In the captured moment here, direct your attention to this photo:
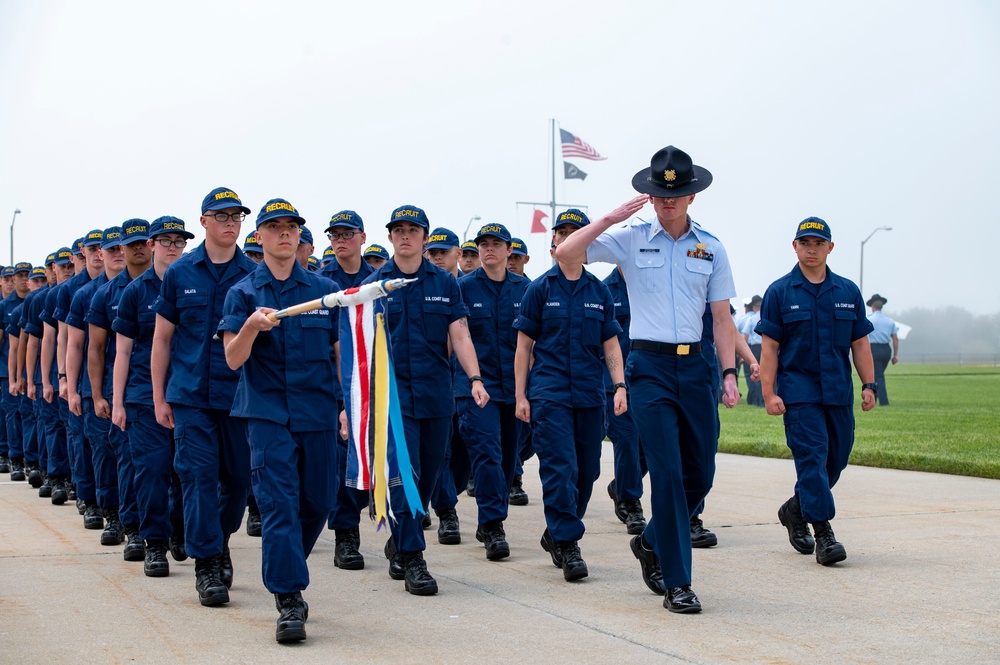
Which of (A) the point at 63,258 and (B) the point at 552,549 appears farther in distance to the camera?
(A) the point at 63,258

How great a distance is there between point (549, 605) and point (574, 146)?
3537cm

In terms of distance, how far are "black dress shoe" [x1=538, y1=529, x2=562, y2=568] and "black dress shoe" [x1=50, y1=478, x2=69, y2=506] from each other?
5882 mm

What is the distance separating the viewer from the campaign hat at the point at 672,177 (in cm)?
650

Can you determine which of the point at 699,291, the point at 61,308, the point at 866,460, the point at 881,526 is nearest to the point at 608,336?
the point at 699,291

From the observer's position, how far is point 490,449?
8922 millimetres

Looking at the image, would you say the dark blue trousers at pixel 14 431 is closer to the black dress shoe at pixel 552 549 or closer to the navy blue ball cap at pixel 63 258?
the navy blue ball cap at pixel 63 258

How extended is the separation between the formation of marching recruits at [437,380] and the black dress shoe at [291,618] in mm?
14

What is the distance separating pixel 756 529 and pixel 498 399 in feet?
7.03

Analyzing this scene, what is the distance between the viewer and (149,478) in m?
7.89

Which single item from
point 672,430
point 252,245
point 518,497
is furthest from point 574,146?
point 672,430

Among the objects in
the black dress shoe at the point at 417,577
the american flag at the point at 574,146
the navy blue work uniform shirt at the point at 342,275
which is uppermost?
the american flag at the point at 574,146

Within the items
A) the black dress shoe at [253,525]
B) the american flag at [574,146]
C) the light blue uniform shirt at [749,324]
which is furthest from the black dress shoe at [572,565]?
the american flag at [574,146]

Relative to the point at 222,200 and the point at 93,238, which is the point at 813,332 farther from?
the point at 93,238

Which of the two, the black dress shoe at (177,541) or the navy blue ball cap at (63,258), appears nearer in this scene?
the black dress shoe at (177,541)
